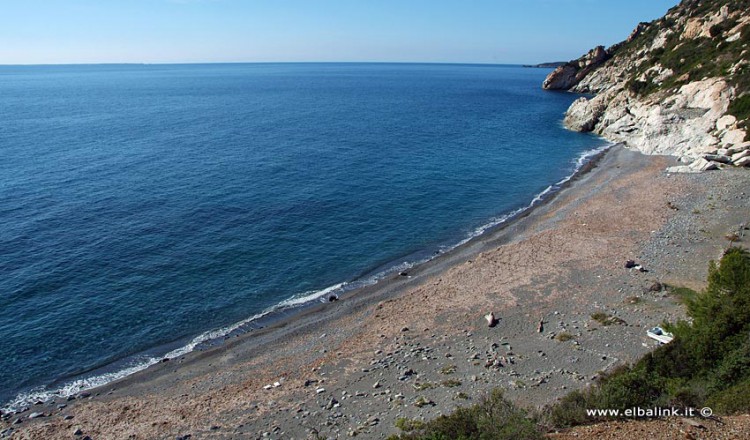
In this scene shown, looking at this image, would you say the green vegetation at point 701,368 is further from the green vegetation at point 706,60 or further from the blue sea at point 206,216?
the green vegetation at point 706,60

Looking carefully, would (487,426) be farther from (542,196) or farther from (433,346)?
(542,196)

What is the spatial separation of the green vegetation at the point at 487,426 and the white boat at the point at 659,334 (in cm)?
1169

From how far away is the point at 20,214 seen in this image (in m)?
47.8

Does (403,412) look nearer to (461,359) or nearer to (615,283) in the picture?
(461,359)

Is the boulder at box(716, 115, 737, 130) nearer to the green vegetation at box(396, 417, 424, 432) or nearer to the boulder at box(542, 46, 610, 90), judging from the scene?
the green vegetation at box(396, 417, 424, 432)

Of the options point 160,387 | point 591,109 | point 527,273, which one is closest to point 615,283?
point 527,273

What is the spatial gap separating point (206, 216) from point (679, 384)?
1680 inches

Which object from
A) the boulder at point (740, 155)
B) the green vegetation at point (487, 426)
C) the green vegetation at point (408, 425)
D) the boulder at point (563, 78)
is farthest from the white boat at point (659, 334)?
the boulder at point (563, 78)

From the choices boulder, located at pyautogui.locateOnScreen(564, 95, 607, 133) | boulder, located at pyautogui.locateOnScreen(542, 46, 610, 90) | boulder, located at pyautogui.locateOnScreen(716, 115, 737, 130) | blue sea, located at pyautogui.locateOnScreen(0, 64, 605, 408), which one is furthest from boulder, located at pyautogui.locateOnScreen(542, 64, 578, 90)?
boulder, located at pyautogui.locateOnScreen(716, 115, 737, 130)

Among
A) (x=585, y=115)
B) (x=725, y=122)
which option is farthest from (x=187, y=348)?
(x=585, y=115)

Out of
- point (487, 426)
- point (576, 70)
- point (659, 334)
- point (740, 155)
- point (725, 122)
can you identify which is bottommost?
point (659, 334)

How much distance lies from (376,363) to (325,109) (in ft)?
351

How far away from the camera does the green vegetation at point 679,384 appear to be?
1602 centimetres

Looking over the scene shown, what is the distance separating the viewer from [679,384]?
1739 cm
